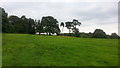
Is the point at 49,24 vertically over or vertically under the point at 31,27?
over

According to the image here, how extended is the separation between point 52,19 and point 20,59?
115ft

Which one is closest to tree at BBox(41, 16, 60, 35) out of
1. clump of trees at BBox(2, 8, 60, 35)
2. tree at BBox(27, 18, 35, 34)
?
clump of trees at BBox(2, 8, 60, 35)

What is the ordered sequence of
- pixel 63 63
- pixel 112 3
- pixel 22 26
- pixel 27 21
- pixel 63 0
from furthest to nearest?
pixel 27 21, pixel 22 26, pixel 63 0, pixel 112 3, pixel 63 63

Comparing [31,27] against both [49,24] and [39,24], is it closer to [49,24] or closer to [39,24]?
[39,24]

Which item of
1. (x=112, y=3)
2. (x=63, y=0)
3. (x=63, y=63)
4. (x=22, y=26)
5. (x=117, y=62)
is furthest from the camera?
(x=22, y=26)

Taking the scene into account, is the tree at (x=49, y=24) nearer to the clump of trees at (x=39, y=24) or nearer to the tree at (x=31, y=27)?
the clump of trees at (x=39, y=24)

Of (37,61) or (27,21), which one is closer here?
(37,61)

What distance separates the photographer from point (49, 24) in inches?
1640

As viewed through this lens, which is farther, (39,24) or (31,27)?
(39,24)

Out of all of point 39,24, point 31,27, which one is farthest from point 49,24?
point 31,27

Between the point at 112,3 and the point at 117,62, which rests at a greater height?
the point at 112,3

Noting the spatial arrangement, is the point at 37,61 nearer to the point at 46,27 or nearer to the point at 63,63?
the point at 63,63

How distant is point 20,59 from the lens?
270 inches

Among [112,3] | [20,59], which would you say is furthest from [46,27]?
[20,59]
